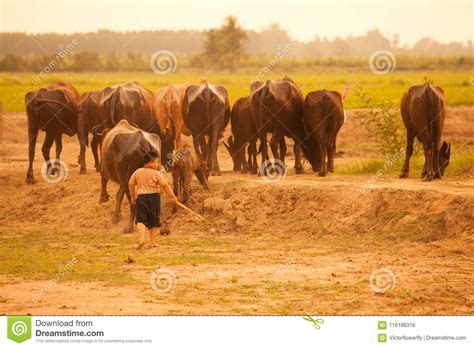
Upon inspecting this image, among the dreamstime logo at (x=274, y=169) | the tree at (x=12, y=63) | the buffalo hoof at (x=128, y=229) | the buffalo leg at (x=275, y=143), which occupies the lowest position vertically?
the buffalo hoof at (x=128, y=229)

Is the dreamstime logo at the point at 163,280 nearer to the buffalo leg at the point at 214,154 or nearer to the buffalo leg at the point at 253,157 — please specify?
the buffalo leg at the point at 214,154

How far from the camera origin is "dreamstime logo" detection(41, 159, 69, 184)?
865 inches

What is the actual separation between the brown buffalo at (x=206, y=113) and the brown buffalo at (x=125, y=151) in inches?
117

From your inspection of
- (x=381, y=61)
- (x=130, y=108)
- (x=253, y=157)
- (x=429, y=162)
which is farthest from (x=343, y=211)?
(x=381, y=61)

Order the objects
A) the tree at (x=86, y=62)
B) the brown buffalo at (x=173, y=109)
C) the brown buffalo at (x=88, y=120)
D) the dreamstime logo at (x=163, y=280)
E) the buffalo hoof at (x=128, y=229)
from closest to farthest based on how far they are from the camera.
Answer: the dreamstime logo at (x=163, y=280)
the buffalo hoof at (x=128, y=229)
the brown buffalo at (x=88, y=120)
the brown buffalo at (x=173, y=109)
the tree at (x=86, y=62)

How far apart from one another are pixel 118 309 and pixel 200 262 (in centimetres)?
300

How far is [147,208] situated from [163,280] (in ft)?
6.41

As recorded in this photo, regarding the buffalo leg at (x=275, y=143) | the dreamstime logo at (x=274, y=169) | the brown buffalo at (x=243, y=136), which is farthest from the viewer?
the brown buffalo at (x=243, y=136)

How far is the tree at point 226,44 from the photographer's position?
6075 cm

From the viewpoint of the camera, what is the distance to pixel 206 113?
21.0 meters

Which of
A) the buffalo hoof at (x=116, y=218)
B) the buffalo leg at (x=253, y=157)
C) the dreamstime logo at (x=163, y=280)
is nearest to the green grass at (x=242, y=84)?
the buffalo leg at (x=253, y=157)

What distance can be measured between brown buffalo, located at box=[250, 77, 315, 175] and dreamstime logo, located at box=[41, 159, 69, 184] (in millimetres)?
3934

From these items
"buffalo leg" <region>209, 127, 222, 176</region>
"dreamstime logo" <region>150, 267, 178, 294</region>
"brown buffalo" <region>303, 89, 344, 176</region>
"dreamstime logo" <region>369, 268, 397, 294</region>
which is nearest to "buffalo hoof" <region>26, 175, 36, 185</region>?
"buffalo leg" <region>209, 127, 222, 176</region>
